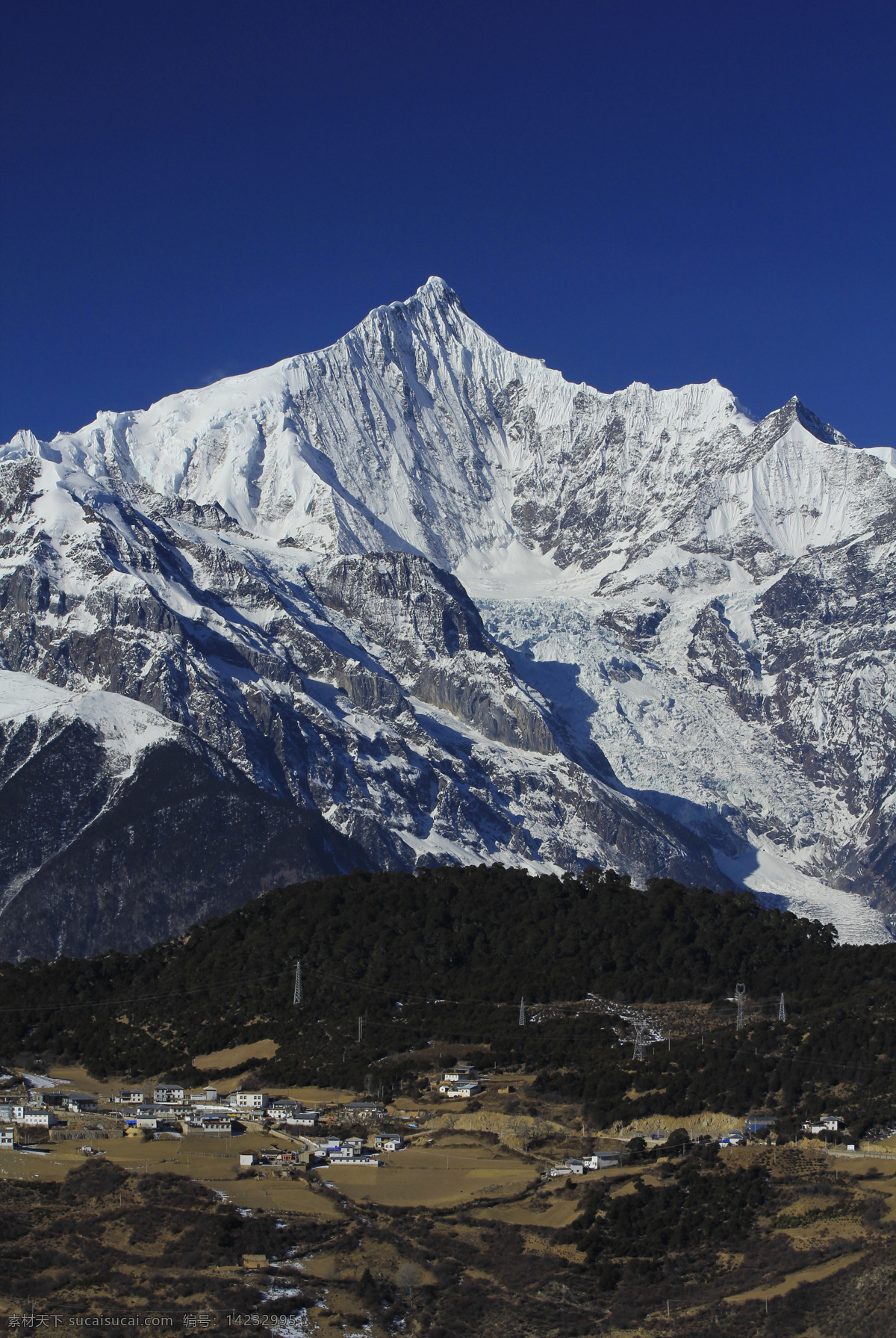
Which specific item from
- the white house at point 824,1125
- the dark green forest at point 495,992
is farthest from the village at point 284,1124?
the dark green forest at point 495,992

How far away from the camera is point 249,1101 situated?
11875 centimetres

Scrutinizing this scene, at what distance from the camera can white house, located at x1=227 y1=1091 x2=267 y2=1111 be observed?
117 meters

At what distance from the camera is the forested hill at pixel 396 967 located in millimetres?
146375

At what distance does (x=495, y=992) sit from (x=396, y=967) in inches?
439

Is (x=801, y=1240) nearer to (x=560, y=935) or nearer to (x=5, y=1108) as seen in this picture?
(x=5, y=1108)

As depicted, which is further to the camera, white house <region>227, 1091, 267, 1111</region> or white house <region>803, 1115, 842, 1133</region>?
white house <region>227, 1091, 267, 1111</region>

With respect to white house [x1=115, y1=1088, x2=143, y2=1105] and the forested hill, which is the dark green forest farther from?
white house [x1=115, y1=1088, x2=143, y2=1105]

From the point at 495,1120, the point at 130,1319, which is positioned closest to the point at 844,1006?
the point at 495,1120

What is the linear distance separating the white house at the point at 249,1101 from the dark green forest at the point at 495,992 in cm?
→ 878

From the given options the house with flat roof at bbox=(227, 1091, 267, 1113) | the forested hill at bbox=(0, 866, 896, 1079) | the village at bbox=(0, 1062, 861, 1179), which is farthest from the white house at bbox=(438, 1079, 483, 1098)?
the house with flat roof at bbox=(227, 1091, 267, 1113)

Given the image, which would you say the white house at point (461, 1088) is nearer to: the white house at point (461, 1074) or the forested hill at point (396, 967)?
the white house at point (461, 1074)

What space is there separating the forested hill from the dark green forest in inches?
10.3

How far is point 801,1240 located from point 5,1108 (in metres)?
51.8

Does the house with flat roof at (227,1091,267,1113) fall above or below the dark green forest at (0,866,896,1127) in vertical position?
below
